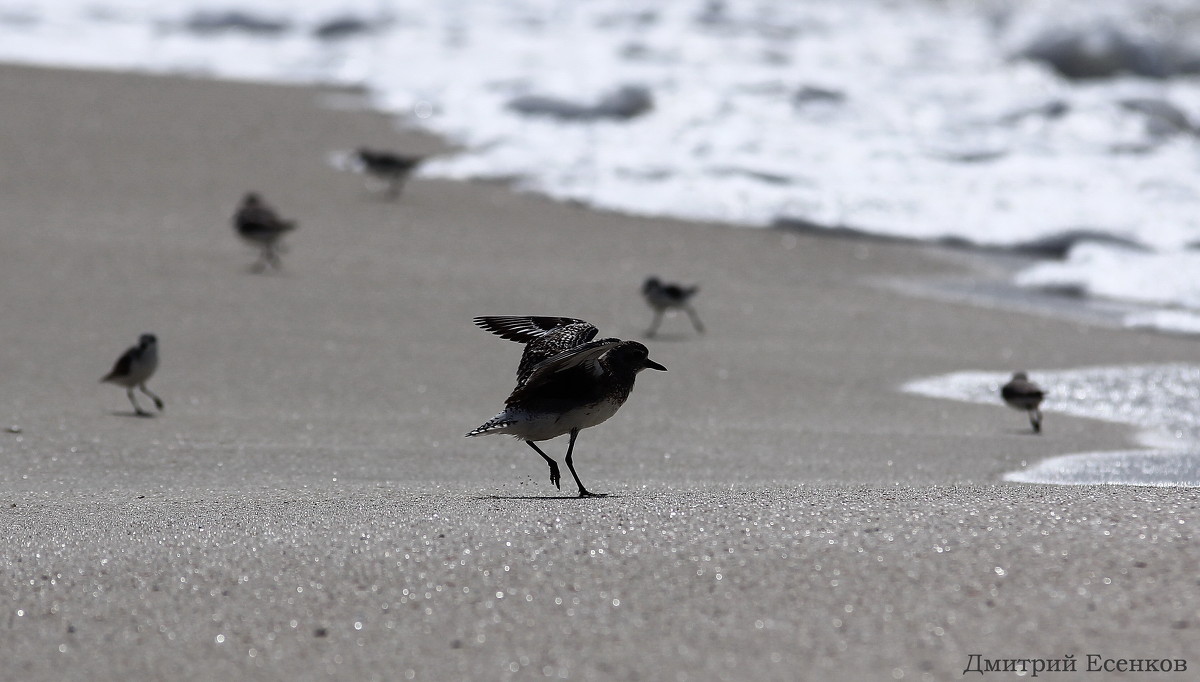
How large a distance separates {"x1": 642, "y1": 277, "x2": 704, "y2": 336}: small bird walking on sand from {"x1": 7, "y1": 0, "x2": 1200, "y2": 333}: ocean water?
324 centimetres

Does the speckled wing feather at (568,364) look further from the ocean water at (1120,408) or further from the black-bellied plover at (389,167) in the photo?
the black-bellied plover at (389,167)

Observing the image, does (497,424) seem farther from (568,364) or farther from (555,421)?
(568,364)

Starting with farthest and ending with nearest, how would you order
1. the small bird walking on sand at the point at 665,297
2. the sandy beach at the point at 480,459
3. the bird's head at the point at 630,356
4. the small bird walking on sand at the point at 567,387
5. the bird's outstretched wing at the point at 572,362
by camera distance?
the small bird walking on sand at the point at 665,297
the bird's head at the point at 630,356
the small bird walking on sand at the point at 567,387
the bird's outstretched wing at the point at 572,362
the sandy beach at the point at 480,459

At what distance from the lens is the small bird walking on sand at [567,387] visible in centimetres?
473

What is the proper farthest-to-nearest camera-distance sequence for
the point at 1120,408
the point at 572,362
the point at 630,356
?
1. the point at 1120,408
2. the point at 630,356
3. the point at 572,362

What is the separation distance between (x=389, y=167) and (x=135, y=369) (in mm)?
5340

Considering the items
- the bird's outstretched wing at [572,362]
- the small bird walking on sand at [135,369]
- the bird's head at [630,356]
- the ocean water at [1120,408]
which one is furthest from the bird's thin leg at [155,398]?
the ocean water at [1120,408]

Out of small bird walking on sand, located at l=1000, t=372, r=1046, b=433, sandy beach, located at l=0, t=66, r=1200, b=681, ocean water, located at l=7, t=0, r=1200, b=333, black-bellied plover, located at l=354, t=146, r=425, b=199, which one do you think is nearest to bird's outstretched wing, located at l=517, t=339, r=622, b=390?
sandy beach, located at l=0, t=66, r=1200, b=681

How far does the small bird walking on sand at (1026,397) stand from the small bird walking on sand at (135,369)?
13.6 feet

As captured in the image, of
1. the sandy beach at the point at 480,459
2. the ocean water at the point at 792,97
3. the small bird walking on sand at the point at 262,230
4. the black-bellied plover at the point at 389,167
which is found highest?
the ocean water at the point at 792,97

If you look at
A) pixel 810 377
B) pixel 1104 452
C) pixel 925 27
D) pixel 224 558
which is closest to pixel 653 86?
pixel 925 27

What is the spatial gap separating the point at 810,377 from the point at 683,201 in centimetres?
475

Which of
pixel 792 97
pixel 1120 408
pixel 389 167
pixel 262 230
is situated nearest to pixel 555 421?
pixel 1120 408

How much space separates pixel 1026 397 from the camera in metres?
6.80
